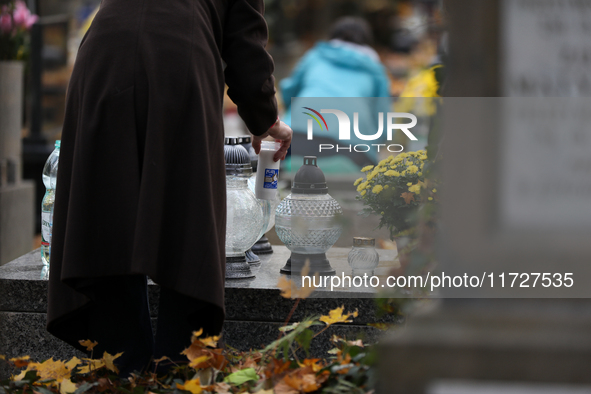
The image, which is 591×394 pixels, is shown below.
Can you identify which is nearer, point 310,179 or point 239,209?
point 310,179

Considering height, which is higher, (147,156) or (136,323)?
(147,156)

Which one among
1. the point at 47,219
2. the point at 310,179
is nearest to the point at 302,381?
the point at 310,179

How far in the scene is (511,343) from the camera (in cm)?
135

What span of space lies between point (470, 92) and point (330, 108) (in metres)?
1.11

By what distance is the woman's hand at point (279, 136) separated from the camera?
8.00ft

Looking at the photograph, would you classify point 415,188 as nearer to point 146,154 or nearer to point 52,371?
point 146,154

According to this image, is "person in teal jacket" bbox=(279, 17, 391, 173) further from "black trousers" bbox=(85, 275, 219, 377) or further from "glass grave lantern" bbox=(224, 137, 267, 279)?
"black trousers" bbox=(85, 275, 219, 377)

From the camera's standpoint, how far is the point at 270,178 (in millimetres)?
2896

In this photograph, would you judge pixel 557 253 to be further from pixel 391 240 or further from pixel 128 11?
pixel 128 11

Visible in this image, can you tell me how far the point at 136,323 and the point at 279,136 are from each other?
0.84 metres

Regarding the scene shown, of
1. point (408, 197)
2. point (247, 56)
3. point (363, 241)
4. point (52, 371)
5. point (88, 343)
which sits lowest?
point (52, 371)

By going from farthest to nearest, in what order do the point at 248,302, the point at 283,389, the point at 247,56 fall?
the point at 248,302
the point at 247,56
the point at 283,389

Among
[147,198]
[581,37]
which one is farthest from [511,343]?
[147,198]

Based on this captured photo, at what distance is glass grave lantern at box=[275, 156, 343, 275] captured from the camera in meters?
2.76
